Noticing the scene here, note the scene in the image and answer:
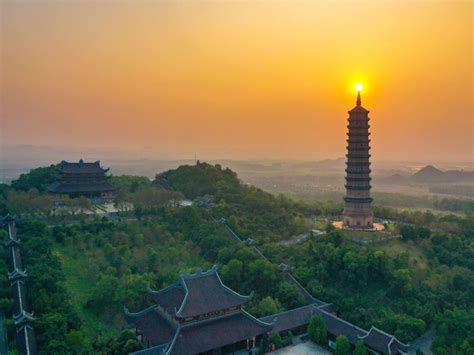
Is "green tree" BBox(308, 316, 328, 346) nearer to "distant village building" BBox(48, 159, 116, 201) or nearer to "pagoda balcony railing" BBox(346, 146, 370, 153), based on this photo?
"pagoda balcony railing" BBox(346, 146, 370, 153)

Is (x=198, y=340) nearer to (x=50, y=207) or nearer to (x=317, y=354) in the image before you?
(x=317, y=354)

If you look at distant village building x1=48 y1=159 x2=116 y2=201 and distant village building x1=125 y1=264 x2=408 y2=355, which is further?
distant village building x1=48 y1=159 x2=116 y2=201

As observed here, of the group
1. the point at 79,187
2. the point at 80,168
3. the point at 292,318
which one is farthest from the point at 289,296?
the point at 80,168

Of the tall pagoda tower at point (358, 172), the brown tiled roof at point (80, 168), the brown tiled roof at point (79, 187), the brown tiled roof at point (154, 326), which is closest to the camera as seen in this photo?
the brown tiled roof at point (154, 326)

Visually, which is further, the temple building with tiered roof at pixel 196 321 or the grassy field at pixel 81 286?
the grassy field at pixel 81 286

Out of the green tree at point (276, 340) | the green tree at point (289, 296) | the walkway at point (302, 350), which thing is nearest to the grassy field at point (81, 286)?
the green tree at point (276, 340)

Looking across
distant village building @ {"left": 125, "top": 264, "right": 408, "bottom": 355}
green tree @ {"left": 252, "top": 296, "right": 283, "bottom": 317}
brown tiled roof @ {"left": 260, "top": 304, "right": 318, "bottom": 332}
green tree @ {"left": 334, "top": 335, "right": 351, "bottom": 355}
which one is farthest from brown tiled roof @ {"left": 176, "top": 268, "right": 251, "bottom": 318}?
green tree @ {"left": 334, "top": 335, "right": 351, "bottom": 355}

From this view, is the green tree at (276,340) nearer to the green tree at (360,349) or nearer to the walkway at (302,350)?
the walkway at (302,350)
